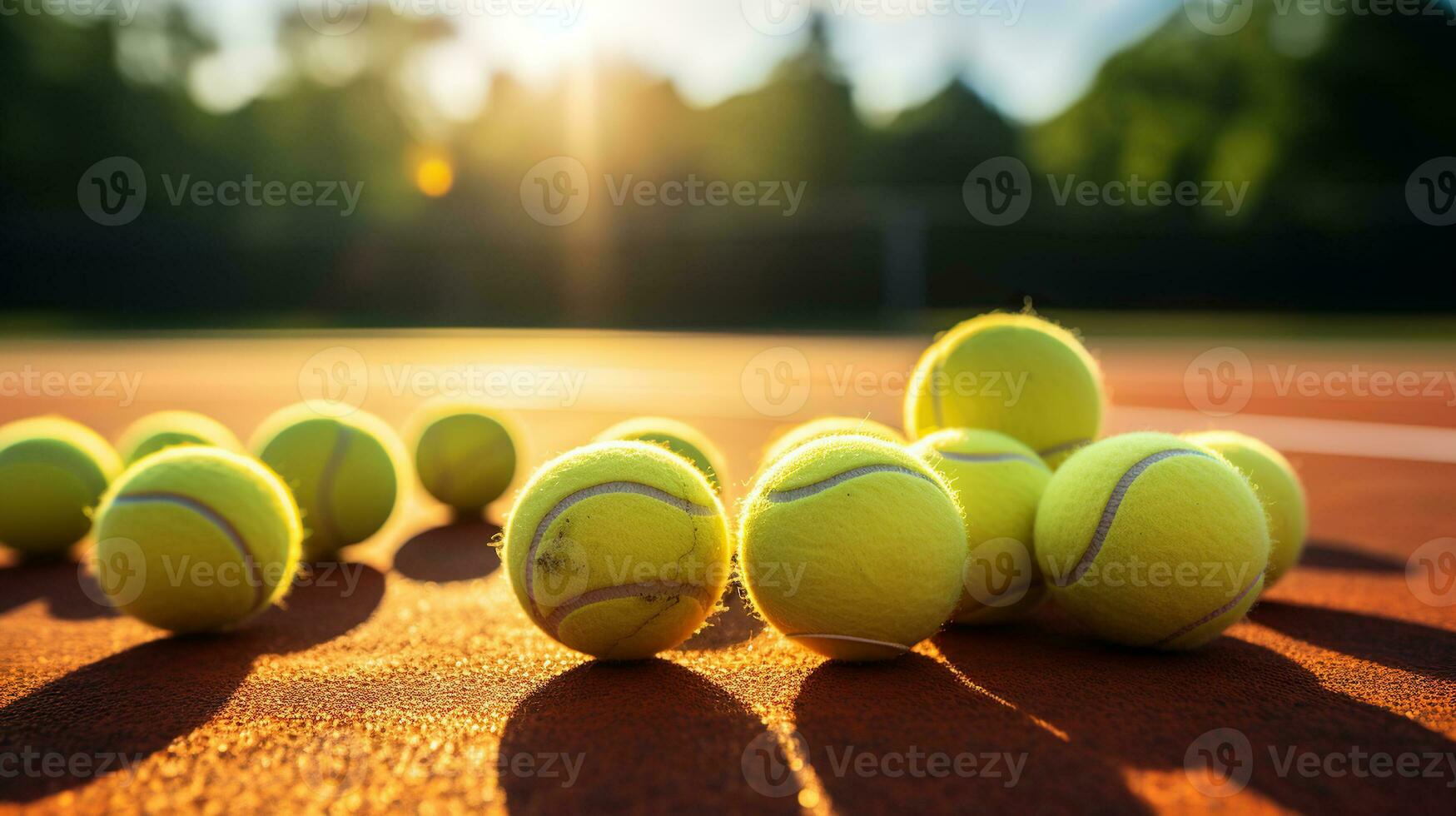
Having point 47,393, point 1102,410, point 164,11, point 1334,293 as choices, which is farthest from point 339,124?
point 1102,410

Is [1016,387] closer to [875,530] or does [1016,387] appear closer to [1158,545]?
[1158,545]

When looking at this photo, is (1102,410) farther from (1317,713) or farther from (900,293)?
(900,293)

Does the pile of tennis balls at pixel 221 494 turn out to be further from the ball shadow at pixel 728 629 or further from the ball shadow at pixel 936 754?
the ball shadow at pixel 936 754

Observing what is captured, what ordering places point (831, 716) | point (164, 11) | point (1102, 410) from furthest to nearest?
point (164, 11) < point (1102, 410) < point (831, 716)

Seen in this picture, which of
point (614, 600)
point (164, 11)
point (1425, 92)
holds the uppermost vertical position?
point (164, 11)

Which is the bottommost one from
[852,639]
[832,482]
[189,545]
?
[852,639]

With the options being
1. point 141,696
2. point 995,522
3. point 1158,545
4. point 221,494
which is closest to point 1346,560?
point 1158,545

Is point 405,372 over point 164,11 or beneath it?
beneath
